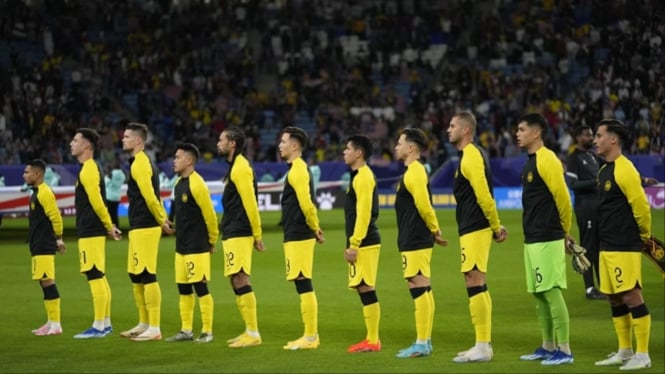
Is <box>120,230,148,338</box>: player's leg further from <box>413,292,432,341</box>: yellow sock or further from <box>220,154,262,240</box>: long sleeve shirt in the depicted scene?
<box>413,292,432,341</box>: yellow sock

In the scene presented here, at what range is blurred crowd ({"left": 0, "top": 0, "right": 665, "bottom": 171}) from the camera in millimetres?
43688

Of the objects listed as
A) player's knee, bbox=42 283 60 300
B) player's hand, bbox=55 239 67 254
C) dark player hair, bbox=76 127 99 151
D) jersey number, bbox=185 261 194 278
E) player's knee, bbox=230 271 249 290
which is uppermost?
dark player hair, bbox=76 127 99 151

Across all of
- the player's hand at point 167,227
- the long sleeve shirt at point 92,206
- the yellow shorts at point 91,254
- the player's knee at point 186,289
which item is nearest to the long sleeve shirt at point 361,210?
the player's knee at point 186,289

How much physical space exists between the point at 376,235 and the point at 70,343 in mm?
3763

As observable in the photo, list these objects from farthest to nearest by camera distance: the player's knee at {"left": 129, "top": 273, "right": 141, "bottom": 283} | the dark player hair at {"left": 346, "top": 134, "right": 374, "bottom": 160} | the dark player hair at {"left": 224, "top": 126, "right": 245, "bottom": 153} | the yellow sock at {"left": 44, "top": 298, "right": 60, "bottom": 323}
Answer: the yellow sock at {"left": 44, "top": 298, "right": 60, "bottom": 323} < the player's knee at {"left": 129, "top": 273, "right": 141, "bottom": 283} < the dark player hair at {"left": 224, "top": 126, "right": 245, "bottom": 153} < the dark player hair at {"left": 346, "top": 134, "right": 374, "bottom": 160}

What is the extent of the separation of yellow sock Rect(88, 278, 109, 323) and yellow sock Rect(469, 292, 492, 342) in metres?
4.67

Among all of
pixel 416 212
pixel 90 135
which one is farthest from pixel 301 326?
pixel 90 135

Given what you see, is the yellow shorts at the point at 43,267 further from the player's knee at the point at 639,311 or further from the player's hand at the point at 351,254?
the player's knee at the point at 639,311

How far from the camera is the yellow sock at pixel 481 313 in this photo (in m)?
11.6

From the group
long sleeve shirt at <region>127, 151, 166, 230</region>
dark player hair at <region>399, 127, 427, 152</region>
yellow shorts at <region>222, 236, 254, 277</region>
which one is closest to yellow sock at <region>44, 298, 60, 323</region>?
long sleeve shirt at <region>127, 151, 166, 230</region>

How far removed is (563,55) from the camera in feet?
156

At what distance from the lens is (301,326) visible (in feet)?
48.2

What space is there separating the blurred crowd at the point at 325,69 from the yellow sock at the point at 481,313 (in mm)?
29879

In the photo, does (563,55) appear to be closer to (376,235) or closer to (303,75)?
(303,75)
